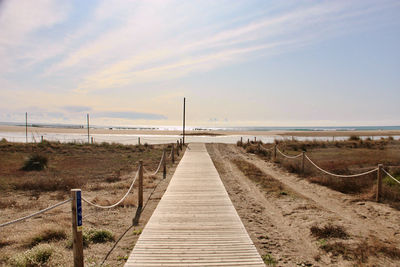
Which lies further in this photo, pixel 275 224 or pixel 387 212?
pixel 387 212

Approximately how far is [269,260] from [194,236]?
1441 millimetres

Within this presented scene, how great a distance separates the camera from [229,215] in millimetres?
6508

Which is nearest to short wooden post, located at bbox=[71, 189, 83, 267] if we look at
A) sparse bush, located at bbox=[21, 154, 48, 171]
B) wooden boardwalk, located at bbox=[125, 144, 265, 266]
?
wooden boardwalk, located at bbox=[125, 144, 265, 266]

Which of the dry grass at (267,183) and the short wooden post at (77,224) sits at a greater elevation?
the short wooden post at (77,224)

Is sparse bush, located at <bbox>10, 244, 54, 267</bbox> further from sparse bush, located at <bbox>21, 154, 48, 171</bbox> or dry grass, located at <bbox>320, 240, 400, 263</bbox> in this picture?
sparse bush, located at <bbox>21, 154, 48, 171</bbox>

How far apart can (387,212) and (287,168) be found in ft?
25.2

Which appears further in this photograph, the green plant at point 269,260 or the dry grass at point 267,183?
the dry grass at point 267,183

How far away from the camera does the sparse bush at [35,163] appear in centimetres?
1561

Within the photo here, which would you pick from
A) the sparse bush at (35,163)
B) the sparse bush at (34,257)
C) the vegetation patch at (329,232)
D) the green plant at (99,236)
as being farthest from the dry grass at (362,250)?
the sparse bush at (35,163)

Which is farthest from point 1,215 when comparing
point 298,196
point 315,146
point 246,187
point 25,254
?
point 315,146

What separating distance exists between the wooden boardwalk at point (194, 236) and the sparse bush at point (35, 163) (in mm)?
10983

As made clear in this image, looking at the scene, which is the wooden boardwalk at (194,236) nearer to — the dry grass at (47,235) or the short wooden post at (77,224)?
the short wooden post at (77,224)

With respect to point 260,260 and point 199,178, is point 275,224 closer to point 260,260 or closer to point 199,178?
point 260,260

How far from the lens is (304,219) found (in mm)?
6656
